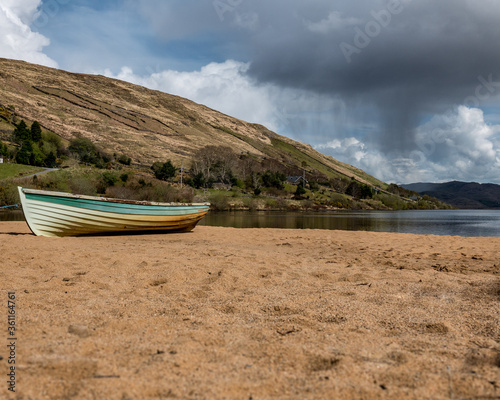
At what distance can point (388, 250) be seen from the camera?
34.8 ft

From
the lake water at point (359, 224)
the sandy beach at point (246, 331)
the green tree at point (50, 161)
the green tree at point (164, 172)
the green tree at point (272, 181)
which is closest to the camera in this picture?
the sandy beach at point (246, 331)

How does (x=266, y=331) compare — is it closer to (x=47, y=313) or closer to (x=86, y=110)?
(x=47, y=313)

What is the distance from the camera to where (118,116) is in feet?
443

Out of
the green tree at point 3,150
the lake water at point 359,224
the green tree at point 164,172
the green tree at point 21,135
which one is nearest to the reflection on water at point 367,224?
the lake water at point 359,224

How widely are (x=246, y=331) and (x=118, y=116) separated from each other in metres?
147

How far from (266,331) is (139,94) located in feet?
641

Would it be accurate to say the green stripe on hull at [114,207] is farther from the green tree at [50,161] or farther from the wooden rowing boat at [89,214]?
the green tree at [50,161]

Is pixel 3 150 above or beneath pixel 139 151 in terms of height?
beneath

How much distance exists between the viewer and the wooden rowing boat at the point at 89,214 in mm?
11883

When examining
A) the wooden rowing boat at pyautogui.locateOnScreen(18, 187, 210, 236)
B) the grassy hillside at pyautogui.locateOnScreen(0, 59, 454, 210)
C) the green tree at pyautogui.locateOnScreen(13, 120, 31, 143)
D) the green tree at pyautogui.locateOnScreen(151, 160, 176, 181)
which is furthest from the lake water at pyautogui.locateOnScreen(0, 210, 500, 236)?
the green tree at pyautogui.locateOnScreen(13, 120, 31, 143)

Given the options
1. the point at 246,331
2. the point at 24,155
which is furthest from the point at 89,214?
the point at 24,155

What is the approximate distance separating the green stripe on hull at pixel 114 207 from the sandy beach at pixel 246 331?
5.68 meters

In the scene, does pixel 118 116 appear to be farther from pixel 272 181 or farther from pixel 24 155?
pixel 24 155

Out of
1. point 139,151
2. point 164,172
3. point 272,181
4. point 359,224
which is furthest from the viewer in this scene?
point 139,151
